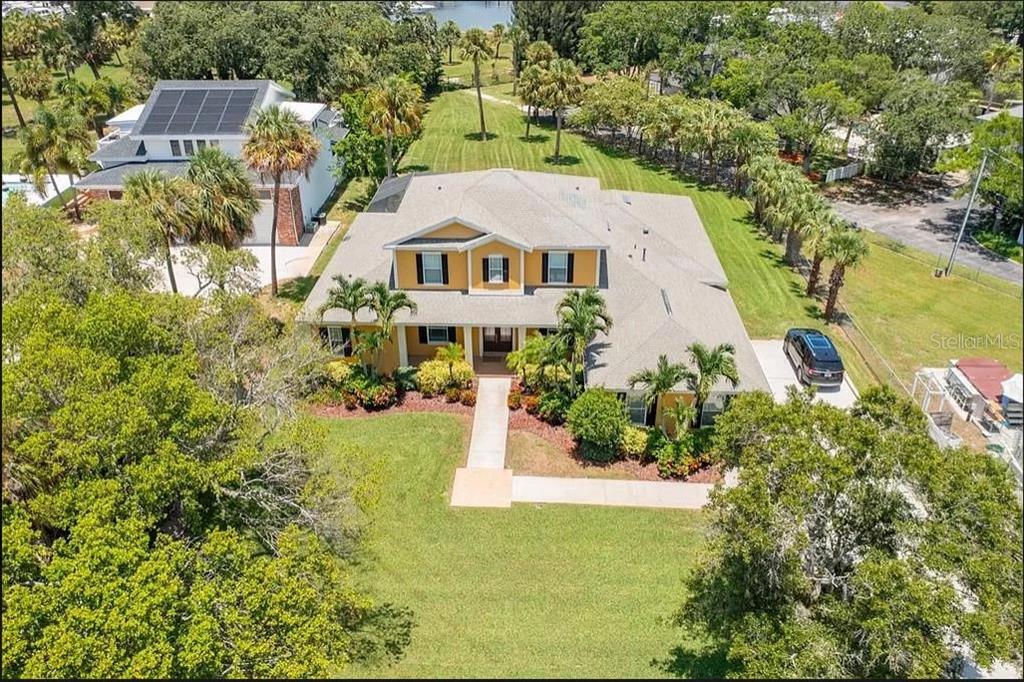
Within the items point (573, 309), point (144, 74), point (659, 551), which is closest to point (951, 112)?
point (573, 309)

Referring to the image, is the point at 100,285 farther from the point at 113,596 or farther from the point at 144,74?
the point at 144,74

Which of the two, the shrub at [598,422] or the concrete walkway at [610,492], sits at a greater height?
the shrub at [598,422]

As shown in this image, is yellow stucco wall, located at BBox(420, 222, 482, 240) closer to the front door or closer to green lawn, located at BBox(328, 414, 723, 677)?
the front door

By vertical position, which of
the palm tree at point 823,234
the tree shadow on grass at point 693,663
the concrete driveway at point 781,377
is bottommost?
the tree shadow on grass at point 693,663

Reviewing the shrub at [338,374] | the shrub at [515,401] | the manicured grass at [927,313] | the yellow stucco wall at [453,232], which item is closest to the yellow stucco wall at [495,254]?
the yellow stucco wall at [453,232]

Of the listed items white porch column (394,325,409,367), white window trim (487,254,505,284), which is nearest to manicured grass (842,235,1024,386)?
white window trim (487,254,505,284)

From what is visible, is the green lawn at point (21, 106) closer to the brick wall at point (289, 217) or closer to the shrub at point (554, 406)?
the brick wall at point (289, 217)
